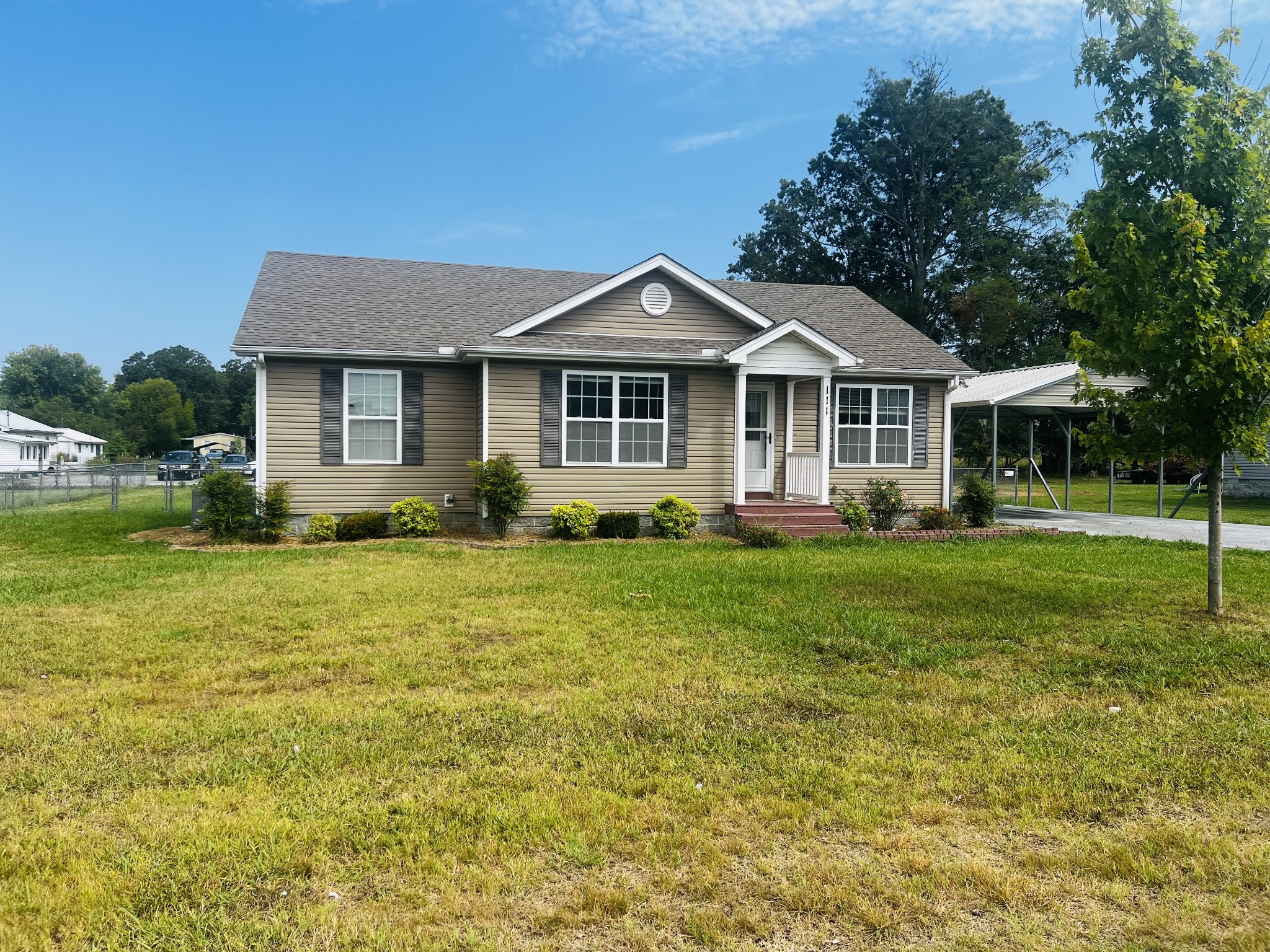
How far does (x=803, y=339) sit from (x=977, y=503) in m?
4.88

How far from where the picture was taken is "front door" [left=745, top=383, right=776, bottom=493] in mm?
15633

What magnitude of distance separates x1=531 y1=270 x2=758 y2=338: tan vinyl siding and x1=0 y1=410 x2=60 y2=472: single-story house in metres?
44.6

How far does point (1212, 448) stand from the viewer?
7129 millimetres

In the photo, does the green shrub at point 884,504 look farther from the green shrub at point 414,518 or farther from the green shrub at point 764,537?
the green shrub at point 414,518

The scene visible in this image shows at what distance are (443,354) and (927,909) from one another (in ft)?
42.1

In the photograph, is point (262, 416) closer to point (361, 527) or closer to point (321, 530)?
point (321, 530)

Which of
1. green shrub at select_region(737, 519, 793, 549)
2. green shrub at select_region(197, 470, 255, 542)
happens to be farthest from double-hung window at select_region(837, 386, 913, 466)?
green shrub at select_region(197, 470, 255, 542)

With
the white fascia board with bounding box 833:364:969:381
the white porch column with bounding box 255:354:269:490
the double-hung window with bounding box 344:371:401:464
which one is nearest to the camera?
the white porch column with bounding box 255:354:269:490

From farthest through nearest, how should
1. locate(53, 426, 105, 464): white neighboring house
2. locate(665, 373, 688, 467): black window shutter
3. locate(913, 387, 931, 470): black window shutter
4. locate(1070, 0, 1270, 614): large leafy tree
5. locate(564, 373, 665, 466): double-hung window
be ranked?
locate(53, 426, 105, 464): white neighboring house → locate(913, 387, 931, 470): black window shutter → locate(665, 373, 688, 467): black window shutter → locate(564, 373, 665, 466): double-hung window → locate(1070, 0, 1270, 614): large leafy tree

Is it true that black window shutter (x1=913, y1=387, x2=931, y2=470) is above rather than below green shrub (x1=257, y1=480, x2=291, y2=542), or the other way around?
above

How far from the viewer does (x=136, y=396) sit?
79375 mm

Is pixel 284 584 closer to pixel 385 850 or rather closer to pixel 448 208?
pixel 385 850

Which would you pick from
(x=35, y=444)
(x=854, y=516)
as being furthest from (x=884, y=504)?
(x=35, y=444)

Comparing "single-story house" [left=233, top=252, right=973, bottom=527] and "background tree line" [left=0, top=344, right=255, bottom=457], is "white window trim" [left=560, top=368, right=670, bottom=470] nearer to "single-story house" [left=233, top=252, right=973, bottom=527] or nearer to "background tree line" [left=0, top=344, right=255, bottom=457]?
"single-story house" [left=233, top=252, right=973, bottom=527]
